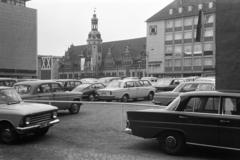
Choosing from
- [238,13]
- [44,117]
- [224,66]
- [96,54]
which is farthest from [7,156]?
[96,54]

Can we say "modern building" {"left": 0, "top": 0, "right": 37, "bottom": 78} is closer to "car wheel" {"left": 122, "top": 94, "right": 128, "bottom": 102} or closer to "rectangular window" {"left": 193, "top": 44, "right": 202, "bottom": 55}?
"rectangular window" {"left": 193, "top": 44, "right": 202, "bottom": 55}

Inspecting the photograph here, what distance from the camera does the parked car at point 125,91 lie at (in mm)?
22141

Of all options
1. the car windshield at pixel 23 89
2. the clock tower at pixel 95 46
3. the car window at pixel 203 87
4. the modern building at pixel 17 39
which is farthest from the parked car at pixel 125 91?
the clock tower at pixel 95 46

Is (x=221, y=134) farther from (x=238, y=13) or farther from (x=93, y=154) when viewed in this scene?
(x=238, y=13)

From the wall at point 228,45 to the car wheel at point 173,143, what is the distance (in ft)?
12.4

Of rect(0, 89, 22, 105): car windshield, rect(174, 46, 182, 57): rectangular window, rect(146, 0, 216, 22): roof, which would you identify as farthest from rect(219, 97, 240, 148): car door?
rect(174, 46, 182, 57): rectangular window

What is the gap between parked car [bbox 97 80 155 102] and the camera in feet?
72.6

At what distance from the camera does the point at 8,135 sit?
29.6 feet

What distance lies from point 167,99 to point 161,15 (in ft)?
251

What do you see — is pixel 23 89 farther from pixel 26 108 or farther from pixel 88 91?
pixel 88 91

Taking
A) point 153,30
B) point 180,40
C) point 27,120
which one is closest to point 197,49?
point 180,40

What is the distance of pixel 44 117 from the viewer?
945 centimetres

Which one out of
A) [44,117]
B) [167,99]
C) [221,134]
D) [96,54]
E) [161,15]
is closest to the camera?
[221,134]

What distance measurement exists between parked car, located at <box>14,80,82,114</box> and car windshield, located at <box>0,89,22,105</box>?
3657 millimetres
